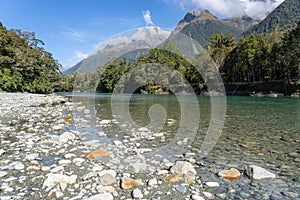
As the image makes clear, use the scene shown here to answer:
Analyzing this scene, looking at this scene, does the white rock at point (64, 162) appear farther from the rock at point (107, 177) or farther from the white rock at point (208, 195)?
the white rock at point (208, 195)

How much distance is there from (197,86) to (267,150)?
59.4 meters

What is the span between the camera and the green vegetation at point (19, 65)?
35250 millimetres

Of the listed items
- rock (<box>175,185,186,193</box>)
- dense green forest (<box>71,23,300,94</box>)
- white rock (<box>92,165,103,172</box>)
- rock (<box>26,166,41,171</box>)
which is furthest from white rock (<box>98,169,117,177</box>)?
dense green forest (<box>71,23,300,94</box>)

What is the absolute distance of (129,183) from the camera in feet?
10.9

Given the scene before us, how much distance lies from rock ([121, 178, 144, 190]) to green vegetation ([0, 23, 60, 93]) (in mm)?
37939

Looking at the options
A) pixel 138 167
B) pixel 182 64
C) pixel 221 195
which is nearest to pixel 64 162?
pixel 138 167

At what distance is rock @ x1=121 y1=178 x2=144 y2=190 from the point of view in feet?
10.7

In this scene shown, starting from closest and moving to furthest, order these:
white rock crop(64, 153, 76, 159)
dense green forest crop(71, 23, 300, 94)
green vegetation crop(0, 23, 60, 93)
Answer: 1. white rock crop(64, 153, 76, 159)
2. green vegetation crop(0, 23, 60, 93)
3. dense green forest crop(71, 23, 300, 94)

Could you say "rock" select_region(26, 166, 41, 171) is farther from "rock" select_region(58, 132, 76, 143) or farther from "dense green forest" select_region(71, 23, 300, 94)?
"dense green forest" select_region(71, 23, 300, 94)

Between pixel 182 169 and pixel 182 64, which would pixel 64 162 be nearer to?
pixel 182 169

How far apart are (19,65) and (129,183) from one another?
140 ft

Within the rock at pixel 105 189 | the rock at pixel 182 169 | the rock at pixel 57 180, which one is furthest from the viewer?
the rock at pixel 182 169

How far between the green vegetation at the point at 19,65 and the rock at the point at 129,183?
1494 inches

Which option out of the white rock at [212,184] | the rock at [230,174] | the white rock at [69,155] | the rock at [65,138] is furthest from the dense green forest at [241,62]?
the white rock at [69,155]
